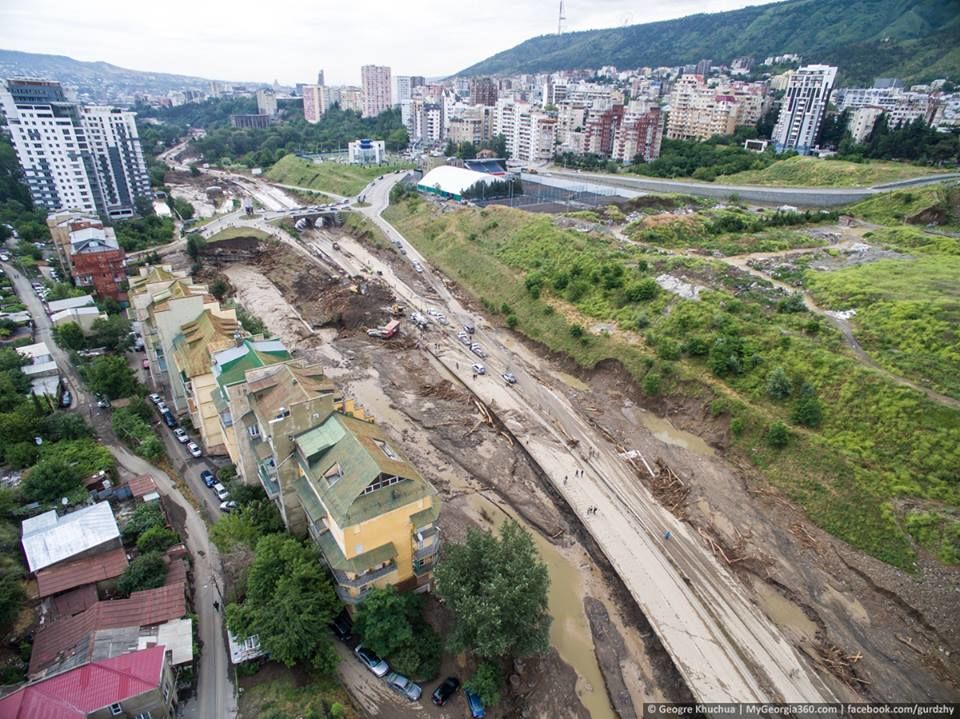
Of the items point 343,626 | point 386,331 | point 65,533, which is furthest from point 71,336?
point 343,626

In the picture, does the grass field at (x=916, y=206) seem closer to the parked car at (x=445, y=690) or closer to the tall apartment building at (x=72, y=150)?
the parked car at (x=445, y=690)

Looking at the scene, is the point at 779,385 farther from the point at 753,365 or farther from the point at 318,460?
the point at 318,460

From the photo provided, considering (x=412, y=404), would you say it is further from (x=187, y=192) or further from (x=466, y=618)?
(x=187, y=192)

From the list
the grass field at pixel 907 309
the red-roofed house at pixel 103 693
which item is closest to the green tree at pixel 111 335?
the red-roofed house at pixel 103 693

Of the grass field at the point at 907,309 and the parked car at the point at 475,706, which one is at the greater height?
the grass field at the point at 907,309

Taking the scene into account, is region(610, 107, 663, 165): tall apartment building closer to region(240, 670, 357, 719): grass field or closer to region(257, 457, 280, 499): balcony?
region(257, 457, 280, 499): balcony

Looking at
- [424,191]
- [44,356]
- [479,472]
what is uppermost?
[424,191]

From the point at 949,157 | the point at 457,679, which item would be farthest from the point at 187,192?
the point at 949,157
